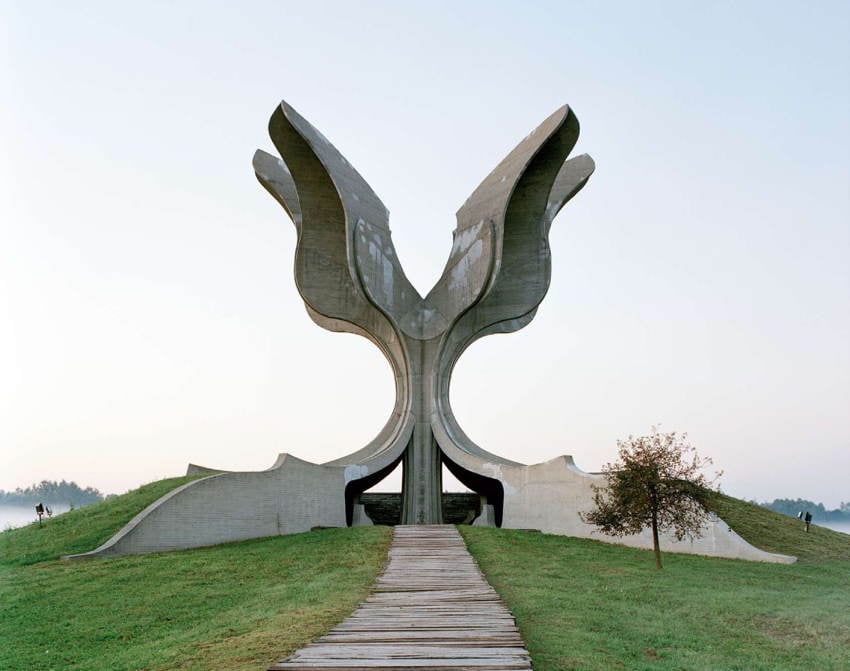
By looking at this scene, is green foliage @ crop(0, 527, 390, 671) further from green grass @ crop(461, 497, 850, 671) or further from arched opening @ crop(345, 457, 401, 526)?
arched opening @ crop(345, 457, 401, 526)

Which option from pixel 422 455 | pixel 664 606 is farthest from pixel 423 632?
pixel 422 455

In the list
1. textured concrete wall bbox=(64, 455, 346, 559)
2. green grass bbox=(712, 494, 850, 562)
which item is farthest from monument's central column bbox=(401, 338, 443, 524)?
green grass bbox=(712, 494, 850, 562)

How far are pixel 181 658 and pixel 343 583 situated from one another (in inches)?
165

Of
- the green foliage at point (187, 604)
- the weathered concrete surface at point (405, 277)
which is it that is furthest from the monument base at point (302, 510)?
the weathered concrete surface at point (405, 277)

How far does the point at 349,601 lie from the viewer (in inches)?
385

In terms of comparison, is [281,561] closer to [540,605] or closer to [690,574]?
[540,605]

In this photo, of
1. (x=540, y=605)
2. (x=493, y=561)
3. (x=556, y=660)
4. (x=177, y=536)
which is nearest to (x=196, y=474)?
(x=177, y=536)

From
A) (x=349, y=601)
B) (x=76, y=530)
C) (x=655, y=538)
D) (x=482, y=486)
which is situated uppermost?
(x=482, y=486)

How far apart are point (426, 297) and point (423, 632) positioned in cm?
2075

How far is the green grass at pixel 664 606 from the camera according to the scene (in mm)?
7988

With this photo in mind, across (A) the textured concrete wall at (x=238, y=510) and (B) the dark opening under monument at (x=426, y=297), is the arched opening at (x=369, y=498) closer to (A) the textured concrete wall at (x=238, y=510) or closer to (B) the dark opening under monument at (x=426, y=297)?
(B) the dark opening under monument at (x=426, y=297)

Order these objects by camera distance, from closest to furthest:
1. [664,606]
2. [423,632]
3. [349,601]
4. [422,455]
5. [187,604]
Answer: [423,632] < [349,601] < [664,606] < [187,604] < [422,455]

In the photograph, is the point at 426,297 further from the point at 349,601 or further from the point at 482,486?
the point at 349,601

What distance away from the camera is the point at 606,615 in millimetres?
9891
